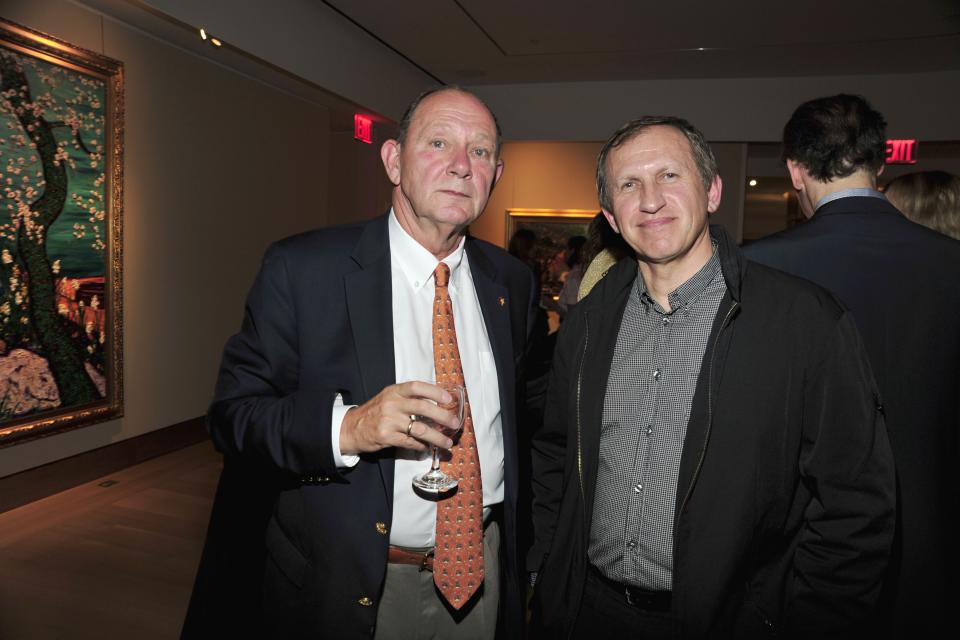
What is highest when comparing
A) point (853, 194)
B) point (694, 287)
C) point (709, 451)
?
point (853, 194)

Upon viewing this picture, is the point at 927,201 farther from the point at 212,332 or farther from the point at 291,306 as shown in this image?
the point at 212,332

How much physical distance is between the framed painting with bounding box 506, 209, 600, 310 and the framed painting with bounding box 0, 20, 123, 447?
5425 millimetres

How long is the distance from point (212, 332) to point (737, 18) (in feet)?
18.3

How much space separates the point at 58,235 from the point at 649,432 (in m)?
4.22

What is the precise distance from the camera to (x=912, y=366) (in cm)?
179

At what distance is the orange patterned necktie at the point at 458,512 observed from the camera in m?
1.59

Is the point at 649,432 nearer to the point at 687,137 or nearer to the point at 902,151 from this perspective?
the point at 687,137

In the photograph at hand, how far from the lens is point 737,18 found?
17.6 ft

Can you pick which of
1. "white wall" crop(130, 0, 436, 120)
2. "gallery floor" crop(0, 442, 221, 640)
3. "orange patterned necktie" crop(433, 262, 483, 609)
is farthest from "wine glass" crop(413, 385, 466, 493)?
"white wall" crop(130, 0, 436, 120)

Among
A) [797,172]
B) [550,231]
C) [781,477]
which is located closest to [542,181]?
[550,231]

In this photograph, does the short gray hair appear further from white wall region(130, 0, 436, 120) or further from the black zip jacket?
white wall region(130, 0, 436, 120)

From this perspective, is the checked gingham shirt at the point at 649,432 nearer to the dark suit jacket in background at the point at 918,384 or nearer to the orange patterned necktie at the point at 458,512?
the orange patterned necktie at the point at 458,512

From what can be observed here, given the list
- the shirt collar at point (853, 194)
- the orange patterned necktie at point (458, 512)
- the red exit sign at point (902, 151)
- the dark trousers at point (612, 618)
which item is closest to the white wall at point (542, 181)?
the red exit sign at point (902, 151)

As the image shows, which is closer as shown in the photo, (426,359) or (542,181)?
(426,359)
